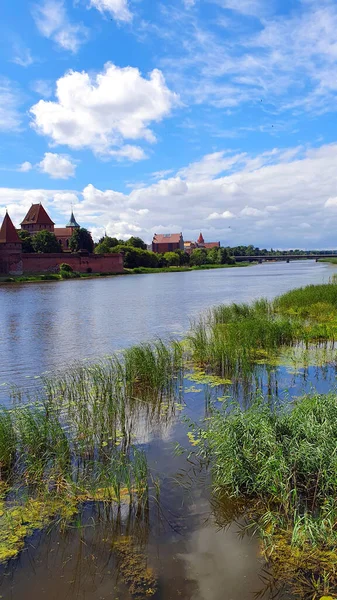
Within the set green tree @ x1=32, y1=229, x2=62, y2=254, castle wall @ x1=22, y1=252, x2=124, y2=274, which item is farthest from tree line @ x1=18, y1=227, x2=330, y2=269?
castle wall @ x1=22, y1=252, x2=124, y2=274

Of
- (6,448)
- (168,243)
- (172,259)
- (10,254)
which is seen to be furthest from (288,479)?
(168,243)

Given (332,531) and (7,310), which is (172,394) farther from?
(7,310)

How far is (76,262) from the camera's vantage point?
8219 centimetres

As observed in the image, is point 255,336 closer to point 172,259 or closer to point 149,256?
point 149,256

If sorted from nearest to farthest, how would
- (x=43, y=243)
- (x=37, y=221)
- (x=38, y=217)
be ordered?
(x=43, y=243) < (x=37, y=221) < (x=38, y=217)

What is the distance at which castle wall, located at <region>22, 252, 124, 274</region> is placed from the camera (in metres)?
74.8

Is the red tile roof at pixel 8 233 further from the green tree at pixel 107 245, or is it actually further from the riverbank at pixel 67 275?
the green tree at pixel 107 245

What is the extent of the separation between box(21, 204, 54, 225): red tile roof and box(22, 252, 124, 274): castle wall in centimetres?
2524

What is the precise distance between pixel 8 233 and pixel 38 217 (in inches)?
1215

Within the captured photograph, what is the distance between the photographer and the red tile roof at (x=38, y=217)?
10381 centimetres

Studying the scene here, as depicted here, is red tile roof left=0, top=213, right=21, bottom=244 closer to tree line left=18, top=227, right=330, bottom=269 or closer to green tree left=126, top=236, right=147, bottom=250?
tree line left=18, top=227, right=330, bottom=269

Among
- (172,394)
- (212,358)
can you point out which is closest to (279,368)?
(212,358)

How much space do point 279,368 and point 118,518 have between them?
6.81 meters

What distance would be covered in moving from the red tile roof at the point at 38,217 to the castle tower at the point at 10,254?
30.3m
